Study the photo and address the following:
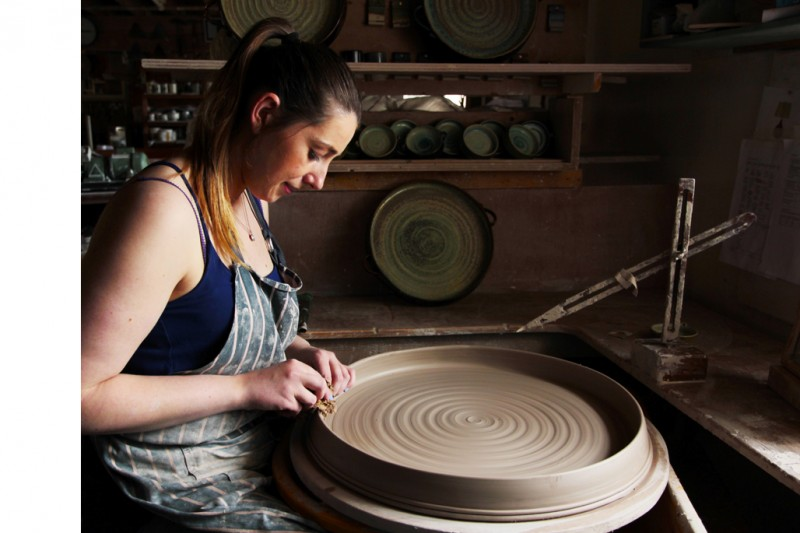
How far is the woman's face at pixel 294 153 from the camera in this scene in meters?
1.27

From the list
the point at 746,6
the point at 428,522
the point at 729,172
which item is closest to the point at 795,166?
the point at 729,172

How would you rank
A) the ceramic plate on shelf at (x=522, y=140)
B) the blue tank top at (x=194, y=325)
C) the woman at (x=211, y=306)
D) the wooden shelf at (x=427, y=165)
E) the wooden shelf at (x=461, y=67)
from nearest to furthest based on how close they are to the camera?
the woman at (x=211, y=306) → the blue tank top at (x=194, y=325) → the wooden shelf at (x=461, y=67) → the wooden shelf at (x=427, y=165) → the ceramic plate on shelf at (x=522, y=140)

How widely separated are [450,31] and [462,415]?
150 centimetres

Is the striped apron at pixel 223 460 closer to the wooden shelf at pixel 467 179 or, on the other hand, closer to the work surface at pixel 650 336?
the work surface at pixel 650 336

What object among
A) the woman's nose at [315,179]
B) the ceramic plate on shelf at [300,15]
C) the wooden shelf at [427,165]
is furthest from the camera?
the wooden shelf at [427,165]

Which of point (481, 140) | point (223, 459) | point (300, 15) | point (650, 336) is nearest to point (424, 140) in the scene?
point (481, 140)

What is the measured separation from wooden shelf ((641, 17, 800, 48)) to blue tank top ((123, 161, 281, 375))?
57.9 inches

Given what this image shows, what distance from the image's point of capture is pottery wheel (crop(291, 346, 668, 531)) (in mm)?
1090

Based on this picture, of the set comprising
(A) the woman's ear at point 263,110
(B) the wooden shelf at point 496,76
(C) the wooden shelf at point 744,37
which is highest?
(C) the wooden shelf at point 744,37

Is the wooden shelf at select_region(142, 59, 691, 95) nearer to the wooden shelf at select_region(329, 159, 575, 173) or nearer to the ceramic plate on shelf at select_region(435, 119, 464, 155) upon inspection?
the ceramic plate on shelf at select_region(435, 119, 464, 155)

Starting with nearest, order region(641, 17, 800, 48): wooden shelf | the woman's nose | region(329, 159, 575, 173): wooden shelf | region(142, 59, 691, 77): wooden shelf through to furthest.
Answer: the woman's nose, region(641, 17, 800, 48): wooden shelf, region(142, 59, 691, 77): wooden shelf, region(329, 159, 575, 173): wooden shelf

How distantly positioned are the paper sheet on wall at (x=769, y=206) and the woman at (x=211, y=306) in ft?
4.49

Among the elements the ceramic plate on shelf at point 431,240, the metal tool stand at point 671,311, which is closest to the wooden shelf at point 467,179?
the ceramic plate on shelf at point 431,240

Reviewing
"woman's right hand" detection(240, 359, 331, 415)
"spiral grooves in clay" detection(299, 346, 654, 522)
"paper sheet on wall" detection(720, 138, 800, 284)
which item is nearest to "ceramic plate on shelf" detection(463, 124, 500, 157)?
"paper sheet on wall" detection(720, 138, 800, 284)
